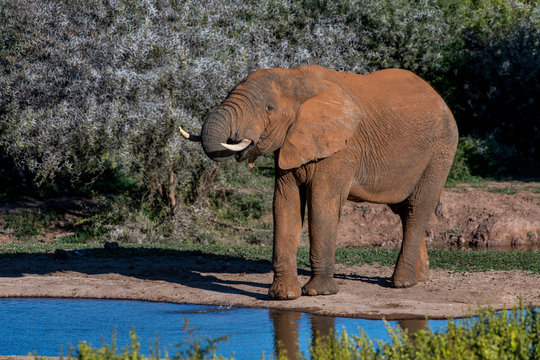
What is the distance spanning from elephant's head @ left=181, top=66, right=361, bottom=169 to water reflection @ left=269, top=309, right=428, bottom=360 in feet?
5.48

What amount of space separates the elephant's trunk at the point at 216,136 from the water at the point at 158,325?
1751mm

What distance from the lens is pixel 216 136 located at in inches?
327

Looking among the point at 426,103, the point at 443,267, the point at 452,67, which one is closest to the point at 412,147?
the point at 426,103

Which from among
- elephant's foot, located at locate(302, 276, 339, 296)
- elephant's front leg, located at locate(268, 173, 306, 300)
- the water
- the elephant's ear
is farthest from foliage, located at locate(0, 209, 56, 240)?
the elephant's ear

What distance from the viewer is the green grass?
38.7 feet

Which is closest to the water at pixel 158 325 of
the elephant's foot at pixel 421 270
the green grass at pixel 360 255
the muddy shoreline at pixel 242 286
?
the muddy shoreline at pixel 242 286

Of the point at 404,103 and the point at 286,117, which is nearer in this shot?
the point at 286,117

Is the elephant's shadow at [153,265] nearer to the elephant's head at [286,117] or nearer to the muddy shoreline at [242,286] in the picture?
the muddy shoreline at [242,286]

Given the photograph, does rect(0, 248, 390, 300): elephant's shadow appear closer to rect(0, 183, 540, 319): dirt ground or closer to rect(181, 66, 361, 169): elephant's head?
rect(0, 183, 540, 319): dirt ground

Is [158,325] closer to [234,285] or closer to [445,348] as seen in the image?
[234,285]

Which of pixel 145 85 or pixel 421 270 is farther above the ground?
pixel 145 85

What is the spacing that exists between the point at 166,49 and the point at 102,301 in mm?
6310

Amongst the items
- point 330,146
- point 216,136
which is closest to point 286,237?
point 330,146

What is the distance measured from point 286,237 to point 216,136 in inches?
66.9
